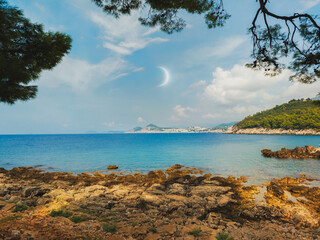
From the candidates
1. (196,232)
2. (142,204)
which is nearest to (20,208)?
(142,204)

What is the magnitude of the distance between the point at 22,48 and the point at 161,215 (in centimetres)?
1066

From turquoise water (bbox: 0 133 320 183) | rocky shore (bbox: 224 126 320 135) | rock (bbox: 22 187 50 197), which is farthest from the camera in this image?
rocky shore (bbox: 224 126 320 135)

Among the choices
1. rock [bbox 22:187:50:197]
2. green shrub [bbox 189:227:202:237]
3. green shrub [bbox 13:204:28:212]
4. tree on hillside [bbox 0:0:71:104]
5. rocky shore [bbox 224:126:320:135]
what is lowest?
rocky shore [bbox 224:126:320:135]

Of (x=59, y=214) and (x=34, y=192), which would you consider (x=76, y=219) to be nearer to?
(x=59, y=214)

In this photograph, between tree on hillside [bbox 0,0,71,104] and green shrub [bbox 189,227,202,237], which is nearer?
green shrub [bbox 189,227,202,237]

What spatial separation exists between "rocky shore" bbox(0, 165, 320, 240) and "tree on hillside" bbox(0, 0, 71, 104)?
20.7ft

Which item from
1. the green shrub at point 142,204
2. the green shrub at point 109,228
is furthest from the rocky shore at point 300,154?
the green shrub at point 109,228

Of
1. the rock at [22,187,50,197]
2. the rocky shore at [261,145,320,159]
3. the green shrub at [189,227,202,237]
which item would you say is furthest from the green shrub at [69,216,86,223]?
the rocky shore at [261,145,320,159]

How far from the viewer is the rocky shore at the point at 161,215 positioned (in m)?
4.91

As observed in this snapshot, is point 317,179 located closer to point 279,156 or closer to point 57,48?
point 279,156

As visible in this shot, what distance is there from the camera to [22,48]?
791cm

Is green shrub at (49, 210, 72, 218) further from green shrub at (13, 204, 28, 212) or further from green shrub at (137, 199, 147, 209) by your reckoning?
green shrub at (137, 199, 147, 209)

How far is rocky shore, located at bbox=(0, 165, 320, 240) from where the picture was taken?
16.1 ft

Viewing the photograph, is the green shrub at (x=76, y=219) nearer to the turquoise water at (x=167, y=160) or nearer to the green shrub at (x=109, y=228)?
the green shrub at (x=109, y=228)
